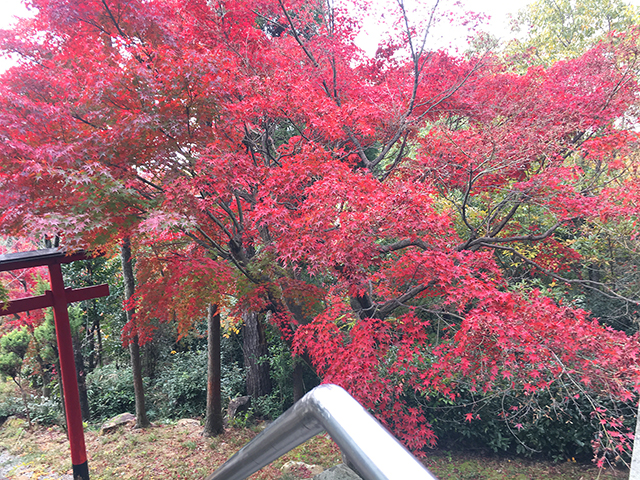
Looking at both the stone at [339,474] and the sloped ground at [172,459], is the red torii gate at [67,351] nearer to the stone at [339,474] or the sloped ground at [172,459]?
the sloped ground at [172,459]

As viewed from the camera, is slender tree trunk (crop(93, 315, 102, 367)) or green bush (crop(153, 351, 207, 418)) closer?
green bush (crop(153, 351, 207, 418))

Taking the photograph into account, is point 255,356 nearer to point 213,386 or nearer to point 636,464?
point 213,386

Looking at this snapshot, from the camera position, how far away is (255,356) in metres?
8.23

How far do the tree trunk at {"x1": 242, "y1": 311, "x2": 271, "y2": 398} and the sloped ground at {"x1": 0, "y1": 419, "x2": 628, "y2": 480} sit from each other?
1.42m

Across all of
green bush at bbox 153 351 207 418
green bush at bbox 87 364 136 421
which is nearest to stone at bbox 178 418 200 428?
green bush at bbox 153 351 207 418

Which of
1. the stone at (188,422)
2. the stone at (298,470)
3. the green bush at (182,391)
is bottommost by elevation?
the stone at (188,422)

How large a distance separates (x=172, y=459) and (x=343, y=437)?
663cm

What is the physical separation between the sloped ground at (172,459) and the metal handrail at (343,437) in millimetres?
4815

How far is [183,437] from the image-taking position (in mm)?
6633

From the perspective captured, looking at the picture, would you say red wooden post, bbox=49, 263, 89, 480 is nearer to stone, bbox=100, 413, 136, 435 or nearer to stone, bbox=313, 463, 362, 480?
stone, bbox=100, 413, 136, 435

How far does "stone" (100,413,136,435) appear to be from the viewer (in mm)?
6738

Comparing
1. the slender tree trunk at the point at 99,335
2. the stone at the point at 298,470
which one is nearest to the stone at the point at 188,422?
the stone at the point at 298,470

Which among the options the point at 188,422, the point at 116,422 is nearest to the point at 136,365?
the point at 116,422

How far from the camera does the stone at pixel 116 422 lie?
6.74 meters
